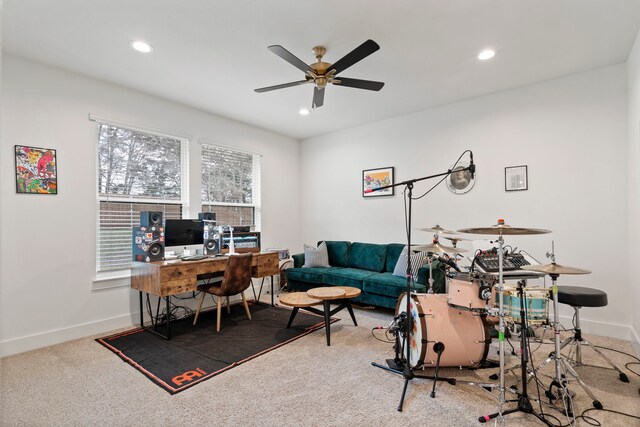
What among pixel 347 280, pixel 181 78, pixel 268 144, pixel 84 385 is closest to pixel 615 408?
pixel 347 280

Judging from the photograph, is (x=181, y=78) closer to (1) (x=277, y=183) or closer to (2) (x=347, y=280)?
(1) (x=277, y=183)

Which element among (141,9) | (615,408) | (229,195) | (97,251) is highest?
(141,9)

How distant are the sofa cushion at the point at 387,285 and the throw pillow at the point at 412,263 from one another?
104mm

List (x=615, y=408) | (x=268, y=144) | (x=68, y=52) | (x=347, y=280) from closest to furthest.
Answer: (x=615, y=408) → (x=68, y=52) → (x=347, y=280) → (x=268, y=144)

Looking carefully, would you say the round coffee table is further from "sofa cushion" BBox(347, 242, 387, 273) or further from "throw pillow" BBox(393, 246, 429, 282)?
A: "sofa cushion" BBox(347, 242, 387, 273)

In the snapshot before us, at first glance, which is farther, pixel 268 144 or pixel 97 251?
pixel 268 144

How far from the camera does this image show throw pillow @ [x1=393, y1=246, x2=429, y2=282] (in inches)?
161

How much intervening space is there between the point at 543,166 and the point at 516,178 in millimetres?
295

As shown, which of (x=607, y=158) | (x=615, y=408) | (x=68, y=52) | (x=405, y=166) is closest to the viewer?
(x=615, y=408)

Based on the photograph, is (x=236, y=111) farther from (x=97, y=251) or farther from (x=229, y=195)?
(x=97, y=251)

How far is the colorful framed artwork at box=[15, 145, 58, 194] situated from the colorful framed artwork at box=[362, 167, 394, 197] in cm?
395

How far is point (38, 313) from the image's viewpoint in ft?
10.7

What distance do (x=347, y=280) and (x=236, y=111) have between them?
112 inches

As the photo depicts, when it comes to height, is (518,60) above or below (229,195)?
above
